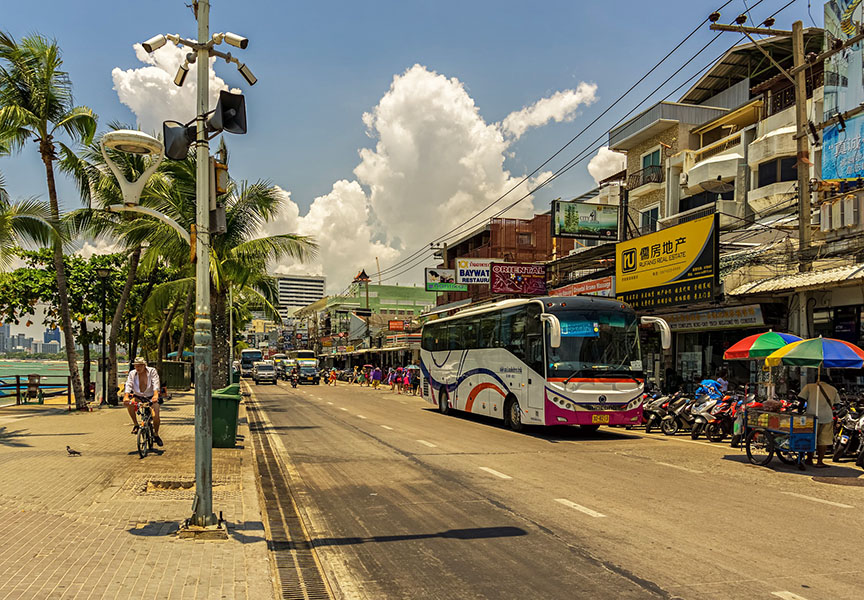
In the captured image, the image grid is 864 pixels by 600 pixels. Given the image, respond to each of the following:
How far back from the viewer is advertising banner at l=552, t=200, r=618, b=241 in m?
30.6

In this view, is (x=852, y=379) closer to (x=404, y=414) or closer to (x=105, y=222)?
(x=404, y=414)

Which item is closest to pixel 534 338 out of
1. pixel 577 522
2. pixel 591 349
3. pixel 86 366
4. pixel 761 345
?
pixel 591 349

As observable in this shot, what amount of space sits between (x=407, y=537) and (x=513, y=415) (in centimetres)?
1221

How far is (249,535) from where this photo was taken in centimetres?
721

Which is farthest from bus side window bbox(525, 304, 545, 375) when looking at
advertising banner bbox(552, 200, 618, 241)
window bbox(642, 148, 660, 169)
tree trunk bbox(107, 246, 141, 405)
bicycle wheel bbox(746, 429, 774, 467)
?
window bbox(642, 148, 660, 169)

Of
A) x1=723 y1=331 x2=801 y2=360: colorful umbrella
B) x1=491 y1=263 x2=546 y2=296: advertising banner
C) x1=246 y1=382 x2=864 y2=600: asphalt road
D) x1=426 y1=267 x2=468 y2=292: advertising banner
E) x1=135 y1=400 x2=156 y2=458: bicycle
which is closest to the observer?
x1=246 y1=382 x2=864 y2=600: asphalt road

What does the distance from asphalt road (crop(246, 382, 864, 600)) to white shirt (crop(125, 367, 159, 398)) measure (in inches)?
116

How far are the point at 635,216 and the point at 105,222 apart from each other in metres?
25.3

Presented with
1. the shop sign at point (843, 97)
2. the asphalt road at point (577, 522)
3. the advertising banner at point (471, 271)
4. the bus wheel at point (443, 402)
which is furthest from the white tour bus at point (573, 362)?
the advertising banner at point (471, 271)

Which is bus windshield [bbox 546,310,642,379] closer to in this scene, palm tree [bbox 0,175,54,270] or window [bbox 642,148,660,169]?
palm tree [bbox 0,175,54,270]

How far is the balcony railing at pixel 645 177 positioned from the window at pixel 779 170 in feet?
23.7

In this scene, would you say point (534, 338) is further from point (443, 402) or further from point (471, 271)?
point (471, 271)

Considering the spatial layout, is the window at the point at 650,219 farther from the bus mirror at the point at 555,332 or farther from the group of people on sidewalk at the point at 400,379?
the bus mirror at the point at 555,332

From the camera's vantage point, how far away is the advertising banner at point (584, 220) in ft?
100
